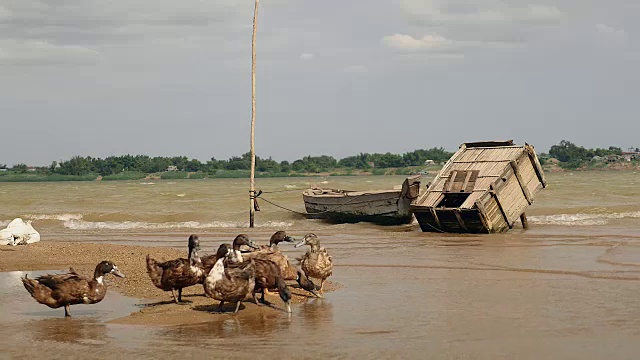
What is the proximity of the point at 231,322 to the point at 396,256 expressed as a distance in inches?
352

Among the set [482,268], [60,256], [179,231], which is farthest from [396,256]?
[179,231]

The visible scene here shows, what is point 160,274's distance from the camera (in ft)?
38.7

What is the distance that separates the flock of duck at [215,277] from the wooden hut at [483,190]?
11.8 metres

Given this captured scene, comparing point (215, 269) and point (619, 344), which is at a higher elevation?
point (215, 269)

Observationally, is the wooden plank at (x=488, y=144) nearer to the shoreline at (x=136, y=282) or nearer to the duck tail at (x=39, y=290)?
the shoreline at (x=136, y=282)

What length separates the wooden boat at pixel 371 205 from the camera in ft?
95.6

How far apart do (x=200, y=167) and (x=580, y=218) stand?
318ft

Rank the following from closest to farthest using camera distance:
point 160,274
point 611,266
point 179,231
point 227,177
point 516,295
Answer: point 160,274 < point 516,295 < point 611,266 < point 179,231 < point 227,177

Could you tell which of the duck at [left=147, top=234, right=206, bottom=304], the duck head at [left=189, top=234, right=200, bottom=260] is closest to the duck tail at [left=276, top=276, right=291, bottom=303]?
the duck at [left=147, top=234, right=206, bottom=304]

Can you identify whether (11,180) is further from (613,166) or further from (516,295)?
(516,295)

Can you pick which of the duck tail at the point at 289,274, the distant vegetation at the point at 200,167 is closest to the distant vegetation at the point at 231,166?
the distant vegetation at the point at 200,167

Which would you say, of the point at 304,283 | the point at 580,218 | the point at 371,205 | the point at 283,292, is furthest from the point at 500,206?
the point at 283,292

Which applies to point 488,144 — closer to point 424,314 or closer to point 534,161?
point 534,161

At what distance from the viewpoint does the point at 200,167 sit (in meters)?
125
